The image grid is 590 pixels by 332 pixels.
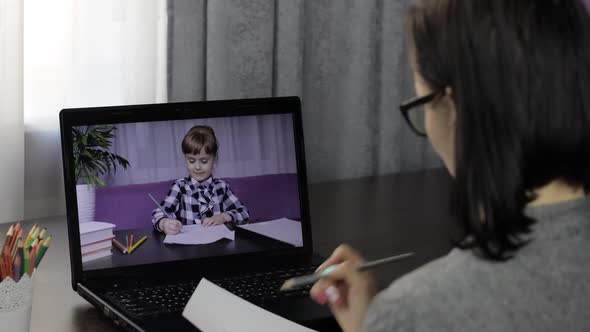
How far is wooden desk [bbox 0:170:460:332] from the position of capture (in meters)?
1.09

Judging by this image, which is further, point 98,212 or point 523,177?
point 98,212

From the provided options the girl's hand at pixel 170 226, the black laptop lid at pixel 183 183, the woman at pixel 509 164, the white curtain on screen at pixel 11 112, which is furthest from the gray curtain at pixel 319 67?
the woman at pixel 509 164

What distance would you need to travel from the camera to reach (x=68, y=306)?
1.11m

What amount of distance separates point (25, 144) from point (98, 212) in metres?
0.50

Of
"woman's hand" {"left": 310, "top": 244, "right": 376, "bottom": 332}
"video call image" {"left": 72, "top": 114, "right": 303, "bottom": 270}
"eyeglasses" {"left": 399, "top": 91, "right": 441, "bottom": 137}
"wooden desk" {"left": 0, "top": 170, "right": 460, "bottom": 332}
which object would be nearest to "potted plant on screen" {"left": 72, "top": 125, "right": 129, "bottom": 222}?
"video call image" {"left": 72, "top": 114, "right": 303, "bottom": 270}

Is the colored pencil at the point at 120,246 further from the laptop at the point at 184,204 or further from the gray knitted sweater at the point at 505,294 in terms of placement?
the gray knitted sweater at the point at 505,294

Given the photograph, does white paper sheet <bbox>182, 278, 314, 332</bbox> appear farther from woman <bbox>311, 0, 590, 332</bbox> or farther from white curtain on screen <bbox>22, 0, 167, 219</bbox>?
white curtain on screen <bbox>22, 0, 167, 219</bbox>

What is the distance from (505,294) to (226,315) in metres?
0.46

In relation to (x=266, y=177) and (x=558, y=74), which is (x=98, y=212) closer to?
(x=266, y=177)

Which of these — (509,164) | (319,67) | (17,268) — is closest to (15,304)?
(17,268)

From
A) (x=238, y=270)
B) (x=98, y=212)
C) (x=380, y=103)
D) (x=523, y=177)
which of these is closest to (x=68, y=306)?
(x=98, y=212)

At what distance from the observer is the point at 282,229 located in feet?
4.30

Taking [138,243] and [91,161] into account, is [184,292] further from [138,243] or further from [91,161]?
[91,161]

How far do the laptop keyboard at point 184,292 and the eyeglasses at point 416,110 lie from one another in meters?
0.47
